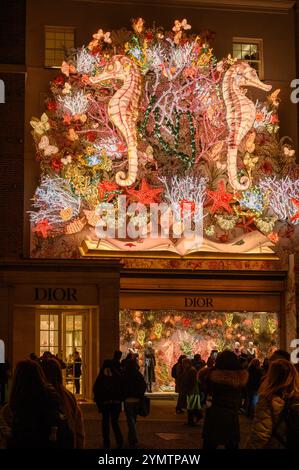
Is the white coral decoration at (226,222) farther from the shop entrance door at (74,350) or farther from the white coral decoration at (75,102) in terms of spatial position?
the shop entrance door at (74,350)

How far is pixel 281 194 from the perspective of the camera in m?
33.1

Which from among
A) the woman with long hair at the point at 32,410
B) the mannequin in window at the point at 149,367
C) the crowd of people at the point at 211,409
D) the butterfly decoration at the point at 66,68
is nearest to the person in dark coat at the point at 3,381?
the mannequin in window at the point at 149,367

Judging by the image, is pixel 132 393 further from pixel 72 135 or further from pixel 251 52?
pixel 251 52

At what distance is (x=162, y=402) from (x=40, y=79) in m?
11.7

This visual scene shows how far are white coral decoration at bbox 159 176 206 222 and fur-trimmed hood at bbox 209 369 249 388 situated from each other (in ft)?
69.1

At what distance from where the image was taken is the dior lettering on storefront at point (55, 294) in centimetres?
2889

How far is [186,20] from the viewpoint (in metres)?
33.5

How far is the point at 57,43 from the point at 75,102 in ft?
8.49

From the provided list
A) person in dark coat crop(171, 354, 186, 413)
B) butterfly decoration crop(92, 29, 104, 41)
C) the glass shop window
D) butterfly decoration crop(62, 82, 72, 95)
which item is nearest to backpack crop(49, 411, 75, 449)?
person in dark coat crop(171, 354, 186, 413)

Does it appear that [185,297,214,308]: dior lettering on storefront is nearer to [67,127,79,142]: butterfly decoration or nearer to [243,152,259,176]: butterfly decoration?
[243,152,259,176]: butterfly decoration

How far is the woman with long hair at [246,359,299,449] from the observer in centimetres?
917

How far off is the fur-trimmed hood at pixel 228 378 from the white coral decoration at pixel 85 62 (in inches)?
889
